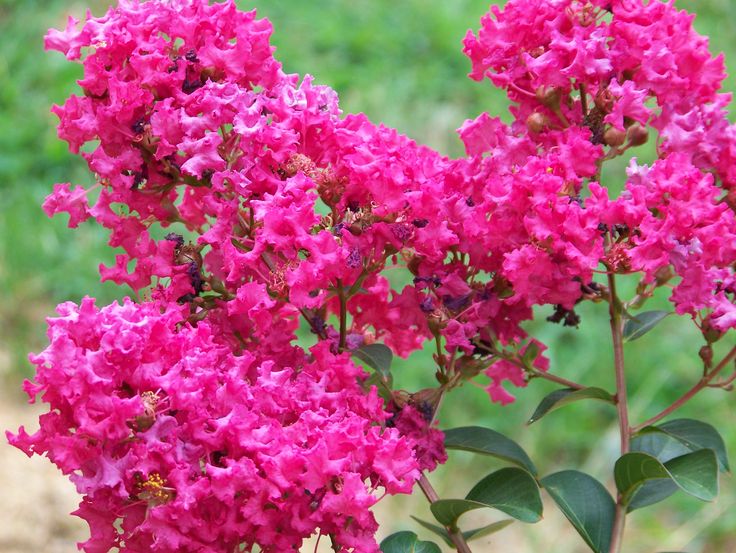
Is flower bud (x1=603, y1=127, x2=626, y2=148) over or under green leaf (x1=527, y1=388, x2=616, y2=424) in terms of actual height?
over

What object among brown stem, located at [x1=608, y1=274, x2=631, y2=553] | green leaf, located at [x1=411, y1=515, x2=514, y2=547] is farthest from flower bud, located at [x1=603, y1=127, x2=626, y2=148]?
green leaf, located at [x1=411, y1=515, x2=514, y2=547]

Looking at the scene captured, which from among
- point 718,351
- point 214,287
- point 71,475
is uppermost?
point 718,351

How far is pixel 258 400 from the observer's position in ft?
3.25

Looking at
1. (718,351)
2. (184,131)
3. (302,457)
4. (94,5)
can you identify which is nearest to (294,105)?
(184,131)

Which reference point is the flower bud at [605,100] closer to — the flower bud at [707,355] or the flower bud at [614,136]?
the flower bud at [614,136]

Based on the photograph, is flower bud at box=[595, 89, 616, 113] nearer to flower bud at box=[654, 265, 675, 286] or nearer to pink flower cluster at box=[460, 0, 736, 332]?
pink flower cluster at box=[460, 0, 736, 332]

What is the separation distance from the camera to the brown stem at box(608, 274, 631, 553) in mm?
1197

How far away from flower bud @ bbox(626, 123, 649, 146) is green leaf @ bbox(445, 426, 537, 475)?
370 mm

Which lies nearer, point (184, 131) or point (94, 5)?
point (184, 131)

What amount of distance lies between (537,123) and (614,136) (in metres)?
0.08

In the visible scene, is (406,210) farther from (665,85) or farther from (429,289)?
(665,85)

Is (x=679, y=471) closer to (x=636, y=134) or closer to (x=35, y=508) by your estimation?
(x=636, y=134)

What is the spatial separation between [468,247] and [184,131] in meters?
0.31

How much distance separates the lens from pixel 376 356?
1.19 meters
